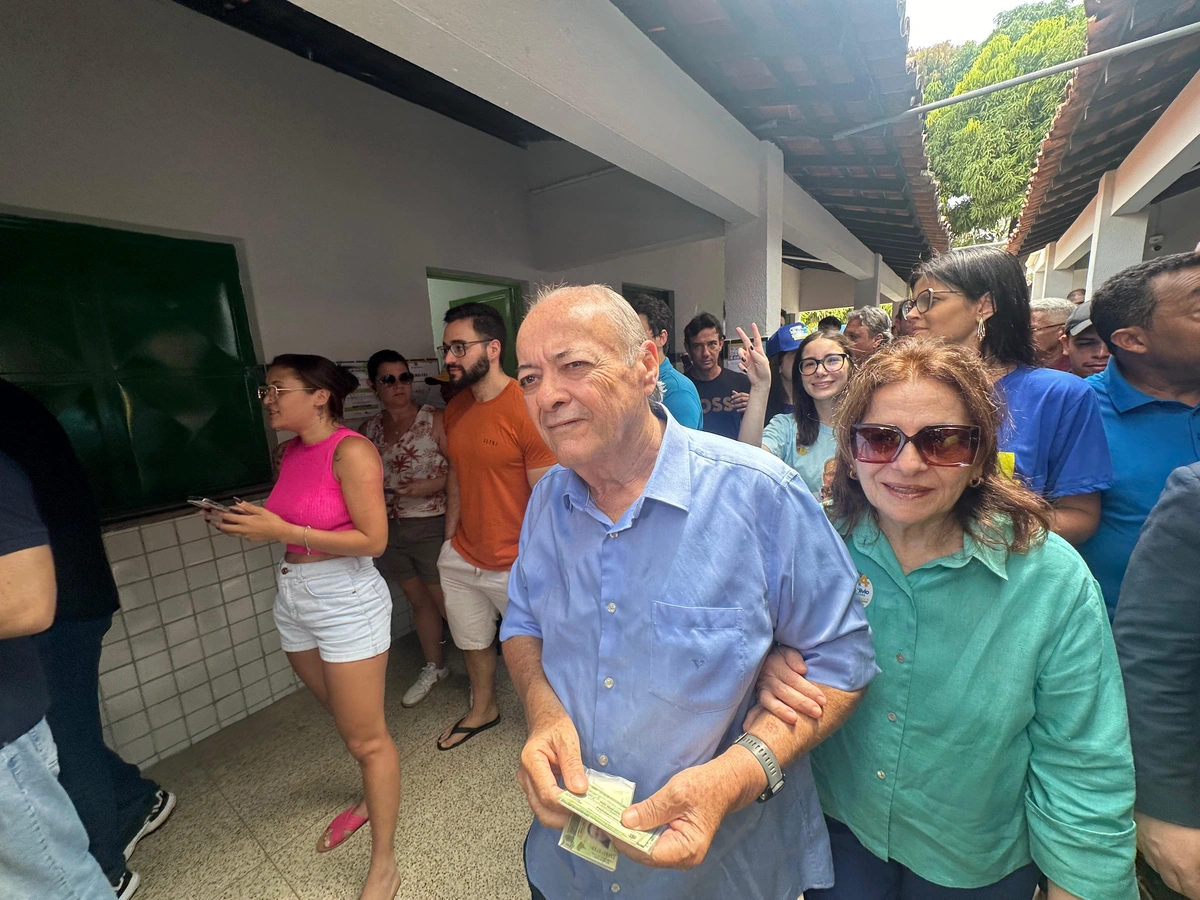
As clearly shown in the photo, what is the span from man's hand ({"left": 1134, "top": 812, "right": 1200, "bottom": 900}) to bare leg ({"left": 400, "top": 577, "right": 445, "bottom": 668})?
3.15 m

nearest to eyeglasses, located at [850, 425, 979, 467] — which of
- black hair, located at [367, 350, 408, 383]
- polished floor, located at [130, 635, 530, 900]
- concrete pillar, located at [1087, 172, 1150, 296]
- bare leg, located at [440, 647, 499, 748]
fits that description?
polished floor, located at [130, 635, 530, 900]

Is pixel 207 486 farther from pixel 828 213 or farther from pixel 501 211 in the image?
pixel 828 213

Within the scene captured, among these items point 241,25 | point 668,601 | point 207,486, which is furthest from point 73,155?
point 668,601

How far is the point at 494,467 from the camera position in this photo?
2.40 meters

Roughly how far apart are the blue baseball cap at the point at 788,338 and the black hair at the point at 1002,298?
0.99 meters

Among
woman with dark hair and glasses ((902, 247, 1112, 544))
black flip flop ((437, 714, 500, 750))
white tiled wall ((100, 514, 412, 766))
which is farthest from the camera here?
black flip flop ((437, 714, 500, 750))

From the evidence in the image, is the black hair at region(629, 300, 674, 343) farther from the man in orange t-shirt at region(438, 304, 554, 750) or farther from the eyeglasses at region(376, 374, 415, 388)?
the eyeglasses at region(376, 374, 415, 388)

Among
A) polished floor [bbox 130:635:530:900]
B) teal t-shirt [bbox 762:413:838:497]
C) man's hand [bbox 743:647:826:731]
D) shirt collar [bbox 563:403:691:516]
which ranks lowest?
polished floor [bbox 130:635:530:900]

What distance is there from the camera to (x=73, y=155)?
92.8 inches

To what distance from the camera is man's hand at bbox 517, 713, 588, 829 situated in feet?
3.24

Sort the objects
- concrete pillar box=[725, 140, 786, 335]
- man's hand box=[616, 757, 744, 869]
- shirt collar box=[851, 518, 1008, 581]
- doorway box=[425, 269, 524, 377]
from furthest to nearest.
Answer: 1. doorway box=[425, 269, 524, 377]
2. concrete pillar box=[725, 140, 786, 335]
3. shirt collar box=[851, 518, 1008, 581]
4. man's hand box=[616, 757, 744, 869]

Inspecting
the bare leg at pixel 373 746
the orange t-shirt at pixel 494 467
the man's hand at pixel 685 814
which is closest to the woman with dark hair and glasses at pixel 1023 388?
the man's hand at pixel 685 814

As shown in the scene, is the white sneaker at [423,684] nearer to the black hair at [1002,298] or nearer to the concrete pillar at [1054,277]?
the black hair at [1002,298]

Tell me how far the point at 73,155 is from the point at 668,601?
3444 millimetres
